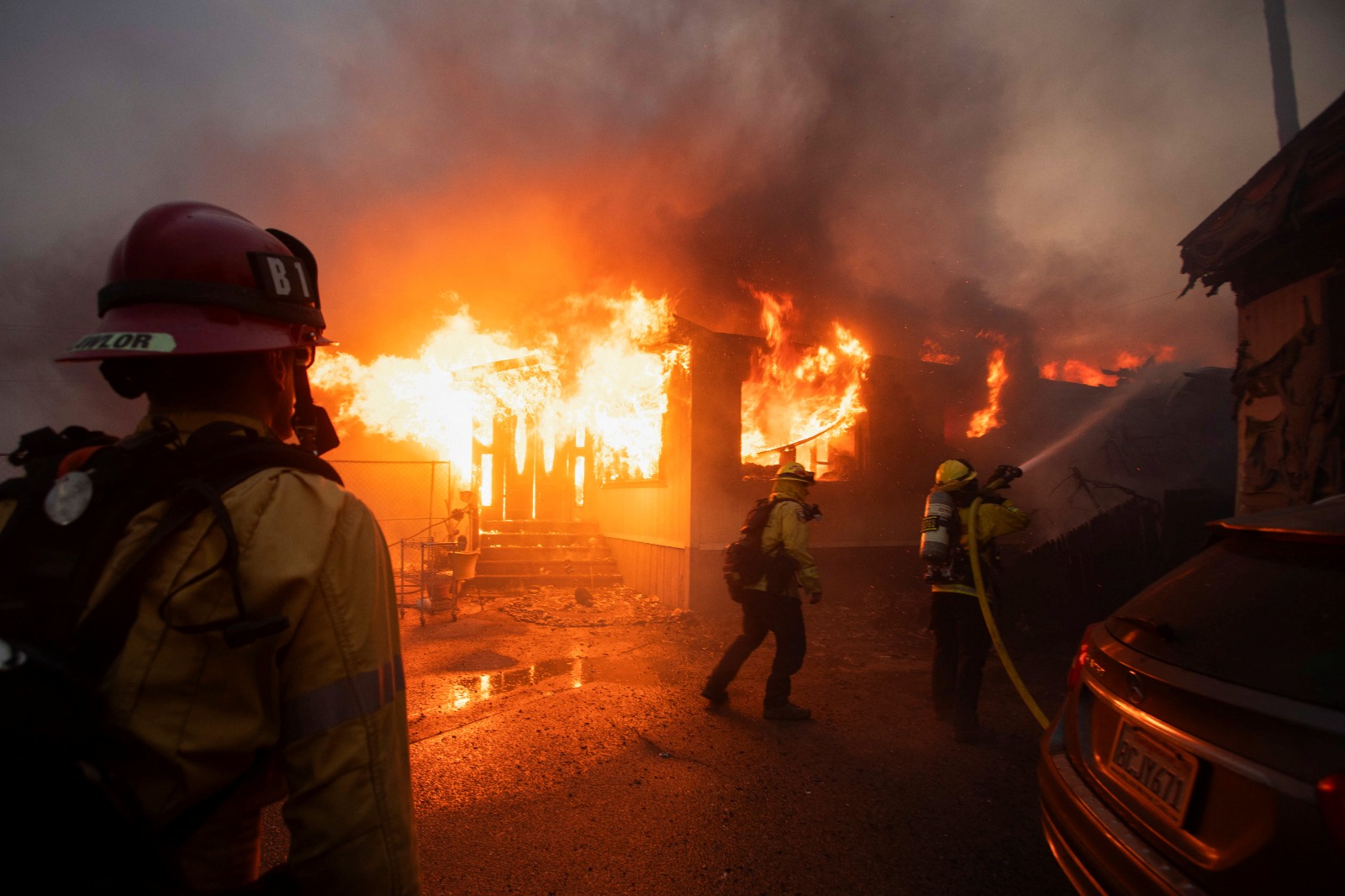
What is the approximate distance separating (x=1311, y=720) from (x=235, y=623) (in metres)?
2.41

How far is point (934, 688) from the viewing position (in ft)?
17.4

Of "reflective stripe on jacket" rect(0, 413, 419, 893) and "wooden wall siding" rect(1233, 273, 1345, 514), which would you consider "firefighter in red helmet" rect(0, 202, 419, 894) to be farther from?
"wooden wall siding" rect(1233, 273, 1345, 514)

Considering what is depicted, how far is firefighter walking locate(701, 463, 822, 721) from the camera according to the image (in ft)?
17.2

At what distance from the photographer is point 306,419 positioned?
5.13ft

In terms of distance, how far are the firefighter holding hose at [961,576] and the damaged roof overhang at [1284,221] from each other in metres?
3.46

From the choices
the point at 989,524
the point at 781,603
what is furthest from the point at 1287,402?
the point at 781,603

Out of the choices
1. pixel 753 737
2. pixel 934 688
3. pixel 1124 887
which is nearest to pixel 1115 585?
pixel 934 688

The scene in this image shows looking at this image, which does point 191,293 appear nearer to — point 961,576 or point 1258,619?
point 1258,619

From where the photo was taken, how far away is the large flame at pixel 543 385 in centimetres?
1156

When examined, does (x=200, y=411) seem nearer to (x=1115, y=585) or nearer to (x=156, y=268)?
(x=156, y=268)

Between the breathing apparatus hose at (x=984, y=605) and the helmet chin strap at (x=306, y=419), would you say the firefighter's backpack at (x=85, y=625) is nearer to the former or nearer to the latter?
the helmet chin strap at (x=306, y=419)

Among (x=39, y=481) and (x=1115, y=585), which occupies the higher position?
(x=39, y=481)

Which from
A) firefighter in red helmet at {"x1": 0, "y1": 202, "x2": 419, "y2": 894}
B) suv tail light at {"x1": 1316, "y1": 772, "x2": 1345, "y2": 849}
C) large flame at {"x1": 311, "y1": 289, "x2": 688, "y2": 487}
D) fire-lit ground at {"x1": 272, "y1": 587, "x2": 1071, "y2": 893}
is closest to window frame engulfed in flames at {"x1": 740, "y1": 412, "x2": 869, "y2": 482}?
large flame at {"x1": 311, "y1": 289, "x2": 688, "y2": 487}

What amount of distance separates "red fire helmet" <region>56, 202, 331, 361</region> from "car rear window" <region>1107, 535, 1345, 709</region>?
266cm
